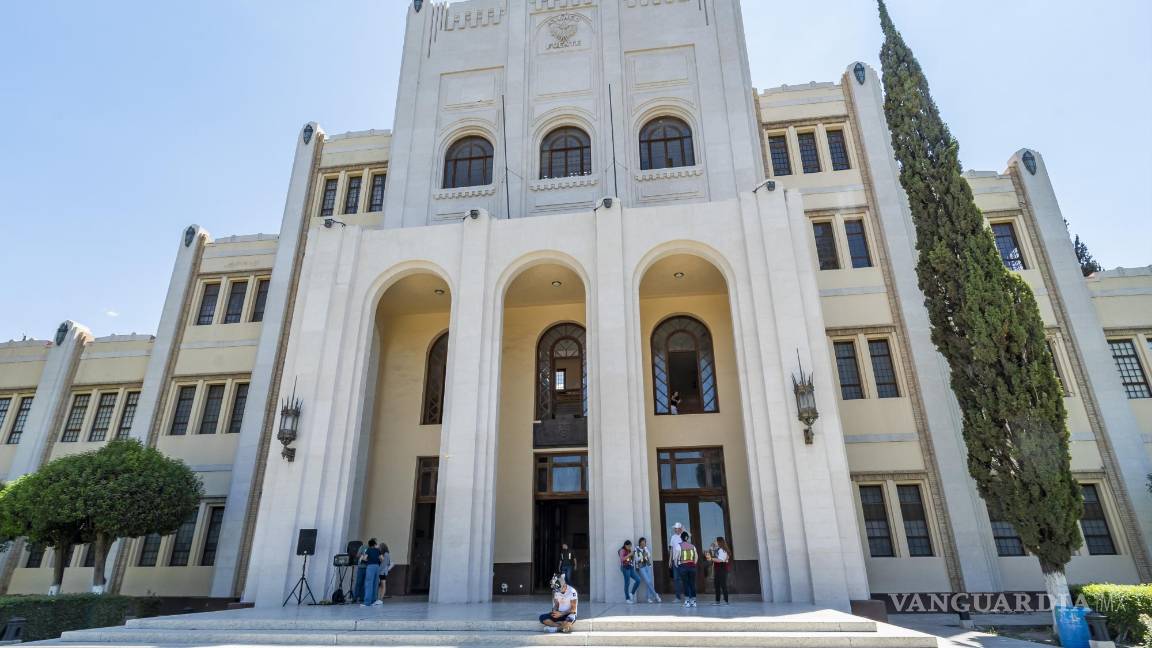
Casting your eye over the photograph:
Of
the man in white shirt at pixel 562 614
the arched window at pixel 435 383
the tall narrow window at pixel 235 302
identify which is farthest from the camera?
the tall narrow window at pixel 235 302

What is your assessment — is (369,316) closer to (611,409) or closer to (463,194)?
(463,194)

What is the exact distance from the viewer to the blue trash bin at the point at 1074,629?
958cm

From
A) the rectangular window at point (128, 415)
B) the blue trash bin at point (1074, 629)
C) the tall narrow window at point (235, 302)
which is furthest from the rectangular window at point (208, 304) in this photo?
the blue trash bin at point (1074, 629)

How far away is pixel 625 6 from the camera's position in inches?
852

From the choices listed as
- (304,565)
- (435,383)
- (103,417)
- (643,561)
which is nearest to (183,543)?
(103,417)

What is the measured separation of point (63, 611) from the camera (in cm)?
1292

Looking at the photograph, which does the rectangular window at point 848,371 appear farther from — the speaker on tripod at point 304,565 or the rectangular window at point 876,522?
the speaker on tripod at point 304,565

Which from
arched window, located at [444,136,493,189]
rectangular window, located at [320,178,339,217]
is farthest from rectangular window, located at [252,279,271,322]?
arched window, located at [444,136,493,189]

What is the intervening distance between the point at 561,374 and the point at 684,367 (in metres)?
3.58

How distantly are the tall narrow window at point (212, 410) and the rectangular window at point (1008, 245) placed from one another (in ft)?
80.4

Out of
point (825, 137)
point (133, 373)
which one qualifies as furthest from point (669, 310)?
point (133, 373)

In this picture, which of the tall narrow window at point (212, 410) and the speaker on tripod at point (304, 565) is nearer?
the speaker on tripod at point (304, 565)

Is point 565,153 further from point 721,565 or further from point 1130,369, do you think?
point 1130,369

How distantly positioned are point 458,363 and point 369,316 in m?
3.05
